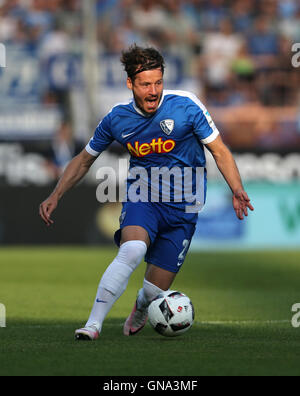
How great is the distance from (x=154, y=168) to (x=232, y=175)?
701 mm

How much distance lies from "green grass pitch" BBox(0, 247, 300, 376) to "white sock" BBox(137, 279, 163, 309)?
24cm

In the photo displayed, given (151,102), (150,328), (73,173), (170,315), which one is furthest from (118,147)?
(170,315)

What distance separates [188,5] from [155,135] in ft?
51.7

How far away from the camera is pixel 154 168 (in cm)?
674

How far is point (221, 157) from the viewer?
642cm

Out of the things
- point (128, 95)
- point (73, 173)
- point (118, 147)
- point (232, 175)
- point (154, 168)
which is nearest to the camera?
point (232, 175)

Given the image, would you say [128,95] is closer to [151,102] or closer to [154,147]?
[154,147]

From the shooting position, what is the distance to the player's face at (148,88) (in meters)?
6.37

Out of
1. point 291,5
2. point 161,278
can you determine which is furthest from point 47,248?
point 161,278

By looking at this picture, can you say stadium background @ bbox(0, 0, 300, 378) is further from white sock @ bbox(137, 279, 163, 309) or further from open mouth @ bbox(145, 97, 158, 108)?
open mouth @ bbox(145, 97, 158, 108)

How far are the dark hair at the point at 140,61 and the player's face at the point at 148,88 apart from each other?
4cm

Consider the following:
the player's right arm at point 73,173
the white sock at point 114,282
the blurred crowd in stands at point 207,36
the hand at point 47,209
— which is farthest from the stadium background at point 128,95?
the white sock at point 114,282

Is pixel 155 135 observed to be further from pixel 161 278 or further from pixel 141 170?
pixel 161 278

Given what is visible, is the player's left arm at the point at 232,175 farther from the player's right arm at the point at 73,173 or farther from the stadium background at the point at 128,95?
the stadium background at the point at 128,95
